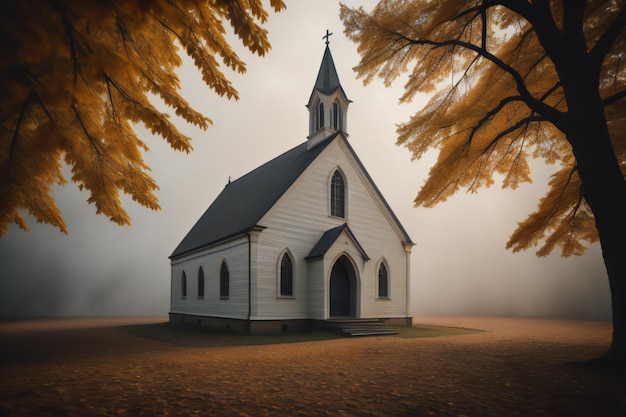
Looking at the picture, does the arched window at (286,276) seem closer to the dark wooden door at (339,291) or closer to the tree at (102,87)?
the dark wooden door at (339,291)

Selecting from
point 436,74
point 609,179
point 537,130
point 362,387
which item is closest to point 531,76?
point 537,130

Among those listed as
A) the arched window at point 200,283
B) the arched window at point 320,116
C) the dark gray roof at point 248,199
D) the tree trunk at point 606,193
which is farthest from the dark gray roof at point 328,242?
the tree trunk at point 606,193

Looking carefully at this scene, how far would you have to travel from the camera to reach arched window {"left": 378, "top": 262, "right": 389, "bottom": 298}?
23.7 m

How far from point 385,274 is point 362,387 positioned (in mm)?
17434

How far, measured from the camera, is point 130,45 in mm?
4871

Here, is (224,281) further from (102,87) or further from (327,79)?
(102,87)

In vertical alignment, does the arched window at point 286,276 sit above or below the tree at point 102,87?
below

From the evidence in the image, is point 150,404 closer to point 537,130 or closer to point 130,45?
point 130,45

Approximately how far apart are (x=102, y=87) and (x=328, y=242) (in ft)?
51.9

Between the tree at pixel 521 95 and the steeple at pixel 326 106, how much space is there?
12248 millimetres

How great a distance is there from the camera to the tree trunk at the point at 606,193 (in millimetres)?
8656

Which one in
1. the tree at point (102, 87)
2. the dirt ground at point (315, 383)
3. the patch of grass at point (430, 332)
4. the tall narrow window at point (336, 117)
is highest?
the tall narrow window at point (336, 117)

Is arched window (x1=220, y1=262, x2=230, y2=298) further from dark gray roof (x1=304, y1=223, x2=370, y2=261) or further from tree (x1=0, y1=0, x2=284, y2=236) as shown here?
tree (x1=0, y1=0, x2=284, y2=236)

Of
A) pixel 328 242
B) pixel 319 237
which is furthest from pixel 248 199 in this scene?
pixel 328 242
